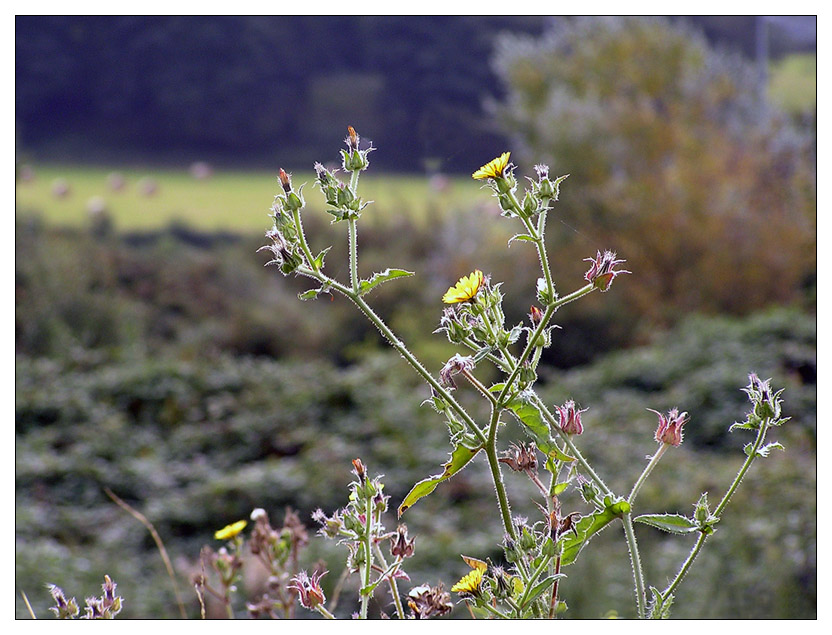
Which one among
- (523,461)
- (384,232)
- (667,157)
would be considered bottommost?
(523,461)

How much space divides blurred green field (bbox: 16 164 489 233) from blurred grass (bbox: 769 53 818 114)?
2.13m

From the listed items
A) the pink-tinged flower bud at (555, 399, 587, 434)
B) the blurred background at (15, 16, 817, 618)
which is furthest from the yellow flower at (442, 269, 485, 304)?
the blurred background at (15, 16, 817, 618)

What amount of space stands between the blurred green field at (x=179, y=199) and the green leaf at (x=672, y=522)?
4.69 metres

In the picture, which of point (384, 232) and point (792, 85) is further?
point (384, 232)

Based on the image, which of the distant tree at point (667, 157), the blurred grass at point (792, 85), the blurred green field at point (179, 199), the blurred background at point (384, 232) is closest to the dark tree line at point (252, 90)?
the blurred background at point (384, 232)

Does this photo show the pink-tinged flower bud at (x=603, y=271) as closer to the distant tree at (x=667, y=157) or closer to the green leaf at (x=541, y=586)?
the green leaf at (x=541, y=586)

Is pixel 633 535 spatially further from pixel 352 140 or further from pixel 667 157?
pixel 667 157

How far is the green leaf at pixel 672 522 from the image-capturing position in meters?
0.53

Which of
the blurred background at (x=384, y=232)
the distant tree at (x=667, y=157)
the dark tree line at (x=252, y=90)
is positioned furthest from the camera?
the dark tree line at (x=252, y=90)

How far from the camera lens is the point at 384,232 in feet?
17.4

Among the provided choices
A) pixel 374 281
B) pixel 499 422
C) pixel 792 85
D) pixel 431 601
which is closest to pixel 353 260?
pixel 374 281

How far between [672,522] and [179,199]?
203 inches

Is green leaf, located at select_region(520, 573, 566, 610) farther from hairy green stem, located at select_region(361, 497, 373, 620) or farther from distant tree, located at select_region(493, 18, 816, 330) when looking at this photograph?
distant tree, located at select_region(493, 18, 816, 330)
